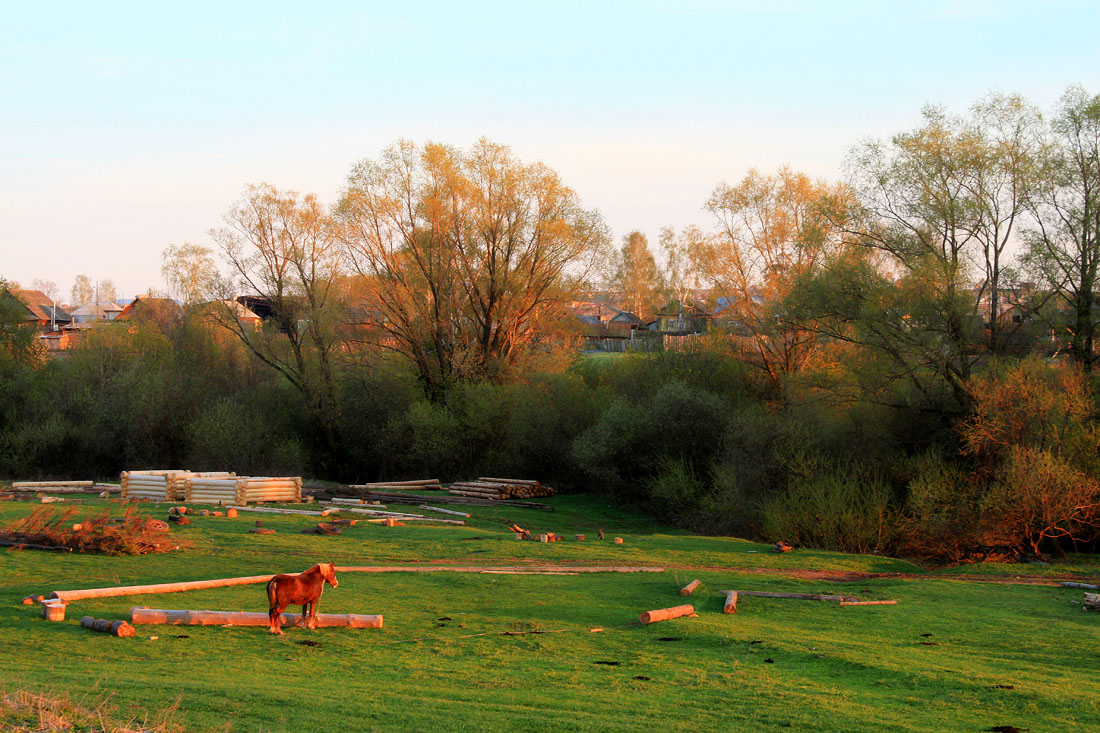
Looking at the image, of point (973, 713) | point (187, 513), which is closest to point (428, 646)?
point (973, 713)

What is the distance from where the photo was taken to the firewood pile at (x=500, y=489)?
3778 cm

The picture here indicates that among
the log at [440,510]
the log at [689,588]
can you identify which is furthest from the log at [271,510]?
the log at [689,588]

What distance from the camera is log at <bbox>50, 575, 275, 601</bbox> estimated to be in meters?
12.7

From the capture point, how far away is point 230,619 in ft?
38.9

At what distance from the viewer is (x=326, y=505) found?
3136cm

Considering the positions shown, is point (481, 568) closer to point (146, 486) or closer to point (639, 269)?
point (146, 486)

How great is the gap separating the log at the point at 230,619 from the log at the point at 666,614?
13.0 feet

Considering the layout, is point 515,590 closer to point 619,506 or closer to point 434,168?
point 619,506

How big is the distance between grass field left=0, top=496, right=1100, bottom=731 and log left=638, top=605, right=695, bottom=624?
A: 0.25m

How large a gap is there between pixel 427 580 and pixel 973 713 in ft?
33.2

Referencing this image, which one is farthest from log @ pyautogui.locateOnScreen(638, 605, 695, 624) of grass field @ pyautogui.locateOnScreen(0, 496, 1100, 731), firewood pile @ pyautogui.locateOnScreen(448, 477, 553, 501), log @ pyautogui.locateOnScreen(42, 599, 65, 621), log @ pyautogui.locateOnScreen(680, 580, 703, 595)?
firewood pile @ pyautogui.locateOnScreen(448, 477, 553, 501)

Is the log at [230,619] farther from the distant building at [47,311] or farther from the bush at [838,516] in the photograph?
the distant building at [47,311]

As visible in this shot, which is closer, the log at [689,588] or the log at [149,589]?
the log at [149,589]

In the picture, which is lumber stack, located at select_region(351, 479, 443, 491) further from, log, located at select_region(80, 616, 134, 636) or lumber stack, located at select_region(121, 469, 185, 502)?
log, located at select_region(80, 616, 134, 636)
